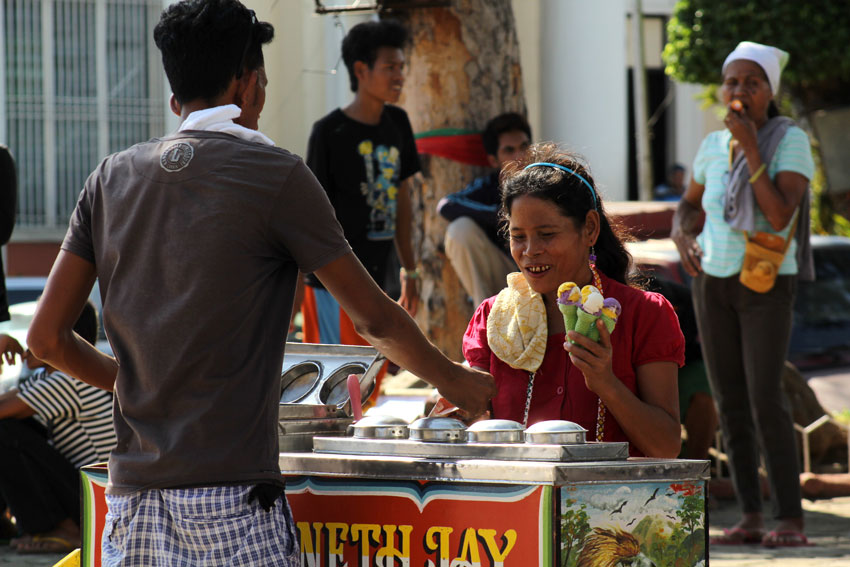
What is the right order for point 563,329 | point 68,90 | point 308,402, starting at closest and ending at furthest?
point 308,402 < point 563,329 < point 68,90

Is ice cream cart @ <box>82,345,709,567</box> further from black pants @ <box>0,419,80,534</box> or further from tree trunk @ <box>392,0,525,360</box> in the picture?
tree trunk @ <box>392,0,525,360</box>

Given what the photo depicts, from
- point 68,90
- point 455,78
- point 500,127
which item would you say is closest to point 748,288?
point 500,127

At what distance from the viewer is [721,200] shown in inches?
196

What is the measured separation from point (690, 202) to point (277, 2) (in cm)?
197

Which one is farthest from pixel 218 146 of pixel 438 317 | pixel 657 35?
pixel 657 35

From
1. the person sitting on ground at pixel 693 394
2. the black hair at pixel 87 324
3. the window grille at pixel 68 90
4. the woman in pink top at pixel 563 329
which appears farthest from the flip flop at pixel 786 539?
the window grille at pixel 68 90

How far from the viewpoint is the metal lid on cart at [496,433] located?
2.44 meters

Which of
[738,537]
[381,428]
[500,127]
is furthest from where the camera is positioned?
[500,127]

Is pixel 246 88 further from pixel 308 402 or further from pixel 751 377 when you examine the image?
pixel 751 377

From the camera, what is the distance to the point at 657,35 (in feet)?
62.6

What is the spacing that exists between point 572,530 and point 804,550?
9.52 feet

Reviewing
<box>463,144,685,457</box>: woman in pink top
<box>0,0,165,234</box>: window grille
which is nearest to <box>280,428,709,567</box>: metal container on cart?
<box>463,144,685,457</box>: woman in pink top

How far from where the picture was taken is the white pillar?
17359mm

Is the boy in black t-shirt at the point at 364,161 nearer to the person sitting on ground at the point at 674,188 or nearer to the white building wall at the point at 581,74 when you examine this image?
the white building wall at the point at 581,74
